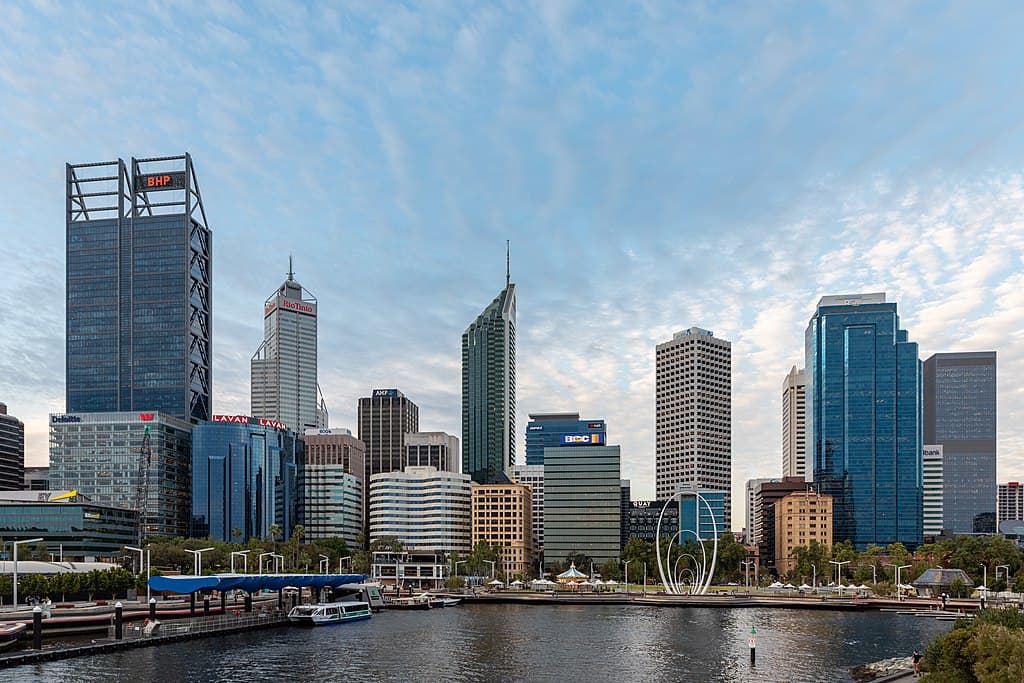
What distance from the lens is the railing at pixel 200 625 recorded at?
110438 mm

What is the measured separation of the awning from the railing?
3810mm

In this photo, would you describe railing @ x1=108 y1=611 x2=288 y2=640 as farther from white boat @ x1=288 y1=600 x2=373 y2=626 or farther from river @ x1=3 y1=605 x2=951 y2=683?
river @ x1=3 y1=605 x2=951 y2=683

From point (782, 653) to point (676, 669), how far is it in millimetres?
18449

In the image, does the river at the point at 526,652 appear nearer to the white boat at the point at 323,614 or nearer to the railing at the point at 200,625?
the railing at the point at 200,625

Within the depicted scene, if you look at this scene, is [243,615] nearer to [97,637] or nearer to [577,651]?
[97,637]

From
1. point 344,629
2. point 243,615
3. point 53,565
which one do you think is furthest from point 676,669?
point 53,565

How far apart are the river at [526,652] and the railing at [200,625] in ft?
10.7

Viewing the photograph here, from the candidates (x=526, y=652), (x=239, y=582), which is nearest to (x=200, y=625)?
(x=239, y=582)

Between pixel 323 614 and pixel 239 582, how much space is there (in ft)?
48.5

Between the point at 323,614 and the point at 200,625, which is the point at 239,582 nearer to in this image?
the point at 200,625

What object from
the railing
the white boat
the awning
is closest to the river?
the railing

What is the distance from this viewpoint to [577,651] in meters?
109

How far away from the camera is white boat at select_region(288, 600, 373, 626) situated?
140875 millimetres

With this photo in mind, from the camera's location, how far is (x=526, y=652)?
353ft
